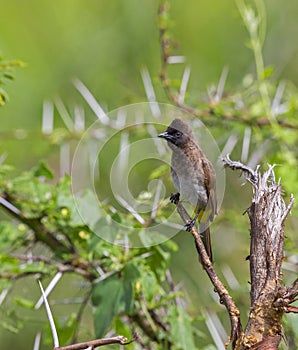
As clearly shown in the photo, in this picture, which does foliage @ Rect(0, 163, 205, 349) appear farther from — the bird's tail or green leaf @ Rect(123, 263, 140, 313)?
the bird's tail

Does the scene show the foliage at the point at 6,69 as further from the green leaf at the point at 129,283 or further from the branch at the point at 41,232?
the green leaf at the point at 129,283

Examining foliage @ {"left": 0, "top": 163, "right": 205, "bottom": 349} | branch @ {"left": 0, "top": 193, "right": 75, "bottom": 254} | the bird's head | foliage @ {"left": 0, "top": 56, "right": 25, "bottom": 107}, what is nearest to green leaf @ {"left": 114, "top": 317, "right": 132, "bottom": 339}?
foliage @ {"left": 0, "top": 163, "right": 205, "bottom": 349}

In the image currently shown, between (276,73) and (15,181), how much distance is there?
3.75 metres

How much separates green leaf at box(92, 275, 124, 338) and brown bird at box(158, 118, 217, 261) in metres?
0.43

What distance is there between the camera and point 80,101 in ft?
22.0

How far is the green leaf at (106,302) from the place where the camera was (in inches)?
111

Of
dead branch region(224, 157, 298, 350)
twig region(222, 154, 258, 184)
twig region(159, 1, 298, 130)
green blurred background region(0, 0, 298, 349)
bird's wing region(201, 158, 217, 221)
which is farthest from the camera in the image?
green blurred background region(0, 0, 298, 349)

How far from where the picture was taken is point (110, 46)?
279 inches

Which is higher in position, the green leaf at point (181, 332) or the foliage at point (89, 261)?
the foliage at point (89, 261)

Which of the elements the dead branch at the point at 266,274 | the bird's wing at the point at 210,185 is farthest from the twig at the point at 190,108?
the dead branch at the point at 266,274

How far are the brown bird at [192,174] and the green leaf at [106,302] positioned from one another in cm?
43

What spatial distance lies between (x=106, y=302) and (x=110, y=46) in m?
4.56

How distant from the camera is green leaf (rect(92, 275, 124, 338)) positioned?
283cm

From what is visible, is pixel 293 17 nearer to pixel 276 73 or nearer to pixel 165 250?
pixel 276 73
